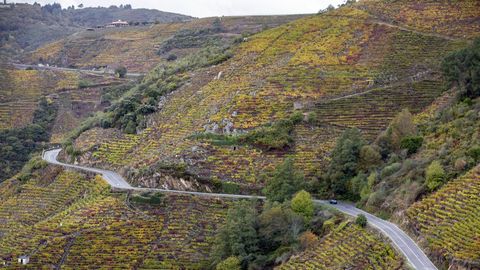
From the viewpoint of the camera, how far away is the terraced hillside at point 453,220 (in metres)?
33.8

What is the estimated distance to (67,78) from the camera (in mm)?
117500

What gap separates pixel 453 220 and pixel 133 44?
111 metres

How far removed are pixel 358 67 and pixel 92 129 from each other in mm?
31332

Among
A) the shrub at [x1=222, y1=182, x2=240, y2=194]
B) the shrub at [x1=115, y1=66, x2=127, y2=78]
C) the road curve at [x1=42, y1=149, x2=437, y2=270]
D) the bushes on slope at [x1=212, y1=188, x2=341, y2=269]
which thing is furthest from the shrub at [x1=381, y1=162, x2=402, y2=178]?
the shrub at [x1=115, y1=66, x2=127, y2=78]

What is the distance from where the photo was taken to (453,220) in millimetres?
37125

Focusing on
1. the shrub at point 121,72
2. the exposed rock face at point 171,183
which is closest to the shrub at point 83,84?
the shrub at point 121,72

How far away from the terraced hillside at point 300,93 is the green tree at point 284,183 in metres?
4.09

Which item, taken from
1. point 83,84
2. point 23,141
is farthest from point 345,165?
point 83,84

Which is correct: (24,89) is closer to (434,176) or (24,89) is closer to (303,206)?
(303,206)

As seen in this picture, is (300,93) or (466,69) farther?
(300,93)

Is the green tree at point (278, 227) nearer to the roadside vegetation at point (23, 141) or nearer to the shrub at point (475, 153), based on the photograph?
the shrub at point (475, 153)

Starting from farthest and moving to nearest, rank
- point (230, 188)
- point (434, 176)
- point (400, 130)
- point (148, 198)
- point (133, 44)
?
point (133, 44) < point (230, 188) < point (400, 130) < point (148, 198) < point (434, 176)

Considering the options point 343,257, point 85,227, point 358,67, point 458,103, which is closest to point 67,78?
point 358,67

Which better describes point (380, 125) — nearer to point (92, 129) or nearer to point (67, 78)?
point (92, 129)
